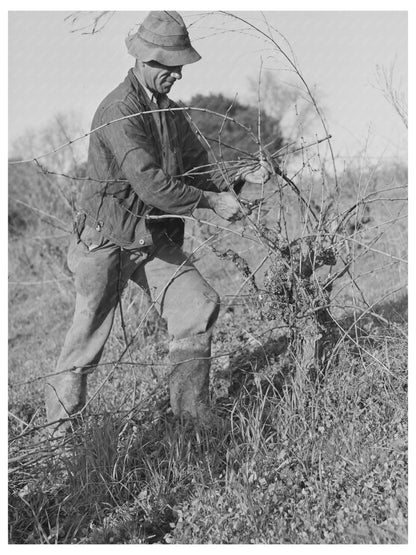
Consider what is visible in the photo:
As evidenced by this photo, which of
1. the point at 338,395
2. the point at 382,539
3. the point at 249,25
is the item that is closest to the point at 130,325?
the point at 338,395

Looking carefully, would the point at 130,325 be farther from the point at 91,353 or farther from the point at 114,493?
the point at 114,493

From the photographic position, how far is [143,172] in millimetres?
3762

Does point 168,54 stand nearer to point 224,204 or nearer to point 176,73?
point 176,73

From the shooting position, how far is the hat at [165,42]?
3809 mm

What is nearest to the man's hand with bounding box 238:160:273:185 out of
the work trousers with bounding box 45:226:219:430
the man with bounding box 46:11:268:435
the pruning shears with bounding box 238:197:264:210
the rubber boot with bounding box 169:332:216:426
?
the man with bounding box 46:11:268:435

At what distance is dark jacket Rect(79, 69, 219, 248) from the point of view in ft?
12.4

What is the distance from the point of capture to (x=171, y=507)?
3.32 meters

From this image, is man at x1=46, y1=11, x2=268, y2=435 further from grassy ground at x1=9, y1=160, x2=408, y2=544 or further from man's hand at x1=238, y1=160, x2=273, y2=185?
grassy ground at x1=9, y1=160, x2=408, y2=544

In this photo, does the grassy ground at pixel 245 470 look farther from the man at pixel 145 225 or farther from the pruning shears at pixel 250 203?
the pruning shears at pixel 250 203

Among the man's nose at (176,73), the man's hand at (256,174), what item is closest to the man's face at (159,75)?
the man's nose at (176,73)

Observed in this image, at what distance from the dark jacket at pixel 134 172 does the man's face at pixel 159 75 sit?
0.08 metres

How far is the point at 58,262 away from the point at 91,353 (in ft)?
17.7

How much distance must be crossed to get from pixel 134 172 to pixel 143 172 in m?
0.05

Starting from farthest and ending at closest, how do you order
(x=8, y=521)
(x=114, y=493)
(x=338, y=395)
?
(x=338, y=395) → (x=114, y=493) → (x=8, y=521)
